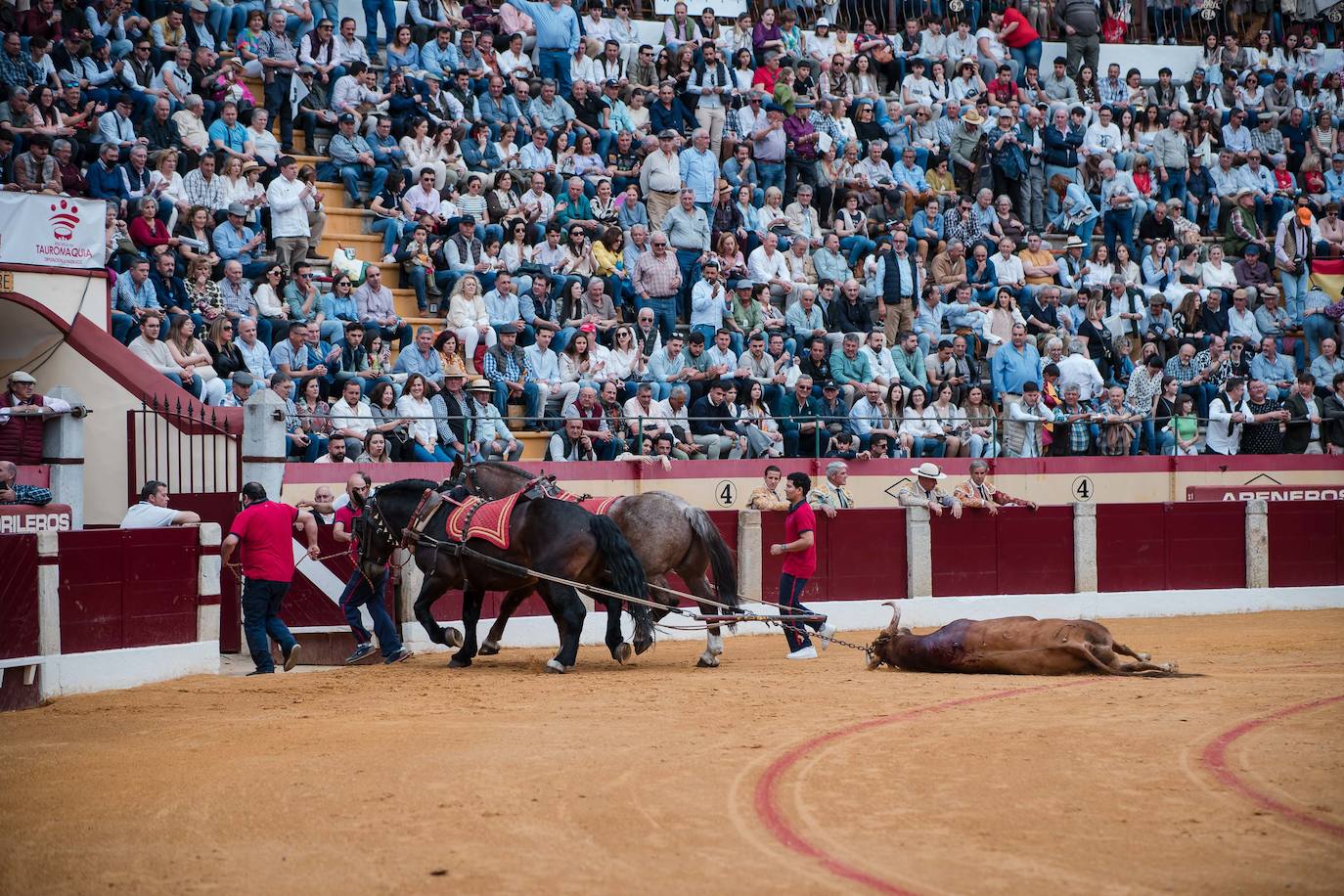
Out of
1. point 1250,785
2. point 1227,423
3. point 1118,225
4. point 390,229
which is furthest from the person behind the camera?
point 1118,225

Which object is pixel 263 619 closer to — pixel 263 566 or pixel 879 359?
→ pixel 263 566

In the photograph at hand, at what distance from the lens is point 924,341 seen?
64.9ft

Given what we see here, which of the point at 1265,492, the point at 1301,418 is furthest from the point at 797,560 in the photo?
the point at 1301,418

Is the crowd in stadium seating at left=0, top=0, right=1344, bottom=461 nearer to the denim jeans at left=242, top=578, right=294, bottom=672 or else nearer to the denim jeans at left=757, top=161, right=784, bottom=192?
the denim jeans at left=757, top=161, right=784, bottom=192

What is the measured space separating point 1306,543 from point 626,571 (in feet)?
35.9

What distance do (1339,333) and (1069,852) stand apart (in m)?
18.4

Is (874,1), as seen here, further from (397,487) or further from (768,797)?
(768,797)

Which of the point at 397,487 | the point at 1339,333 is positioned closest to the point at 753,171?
the point at 1339,333

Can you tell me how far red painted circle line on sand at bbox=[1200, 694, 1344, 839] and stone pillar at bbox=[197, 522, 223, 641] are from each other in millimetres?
7680

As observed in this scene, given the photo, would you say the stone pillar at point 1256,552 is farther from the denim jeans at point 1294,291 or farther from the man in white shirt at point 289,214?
the man in white shirt at point 289,214

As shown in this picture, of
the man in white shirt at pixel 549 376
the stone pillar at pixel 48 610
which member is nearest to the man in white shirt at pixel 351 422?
the man in white shirt at pixel 549 376

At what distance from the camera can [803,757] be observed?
26.1ft

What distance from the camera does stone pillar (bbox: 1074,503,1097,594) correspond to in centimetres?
1780

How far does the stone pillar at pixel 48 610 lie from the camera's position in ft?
35.5
